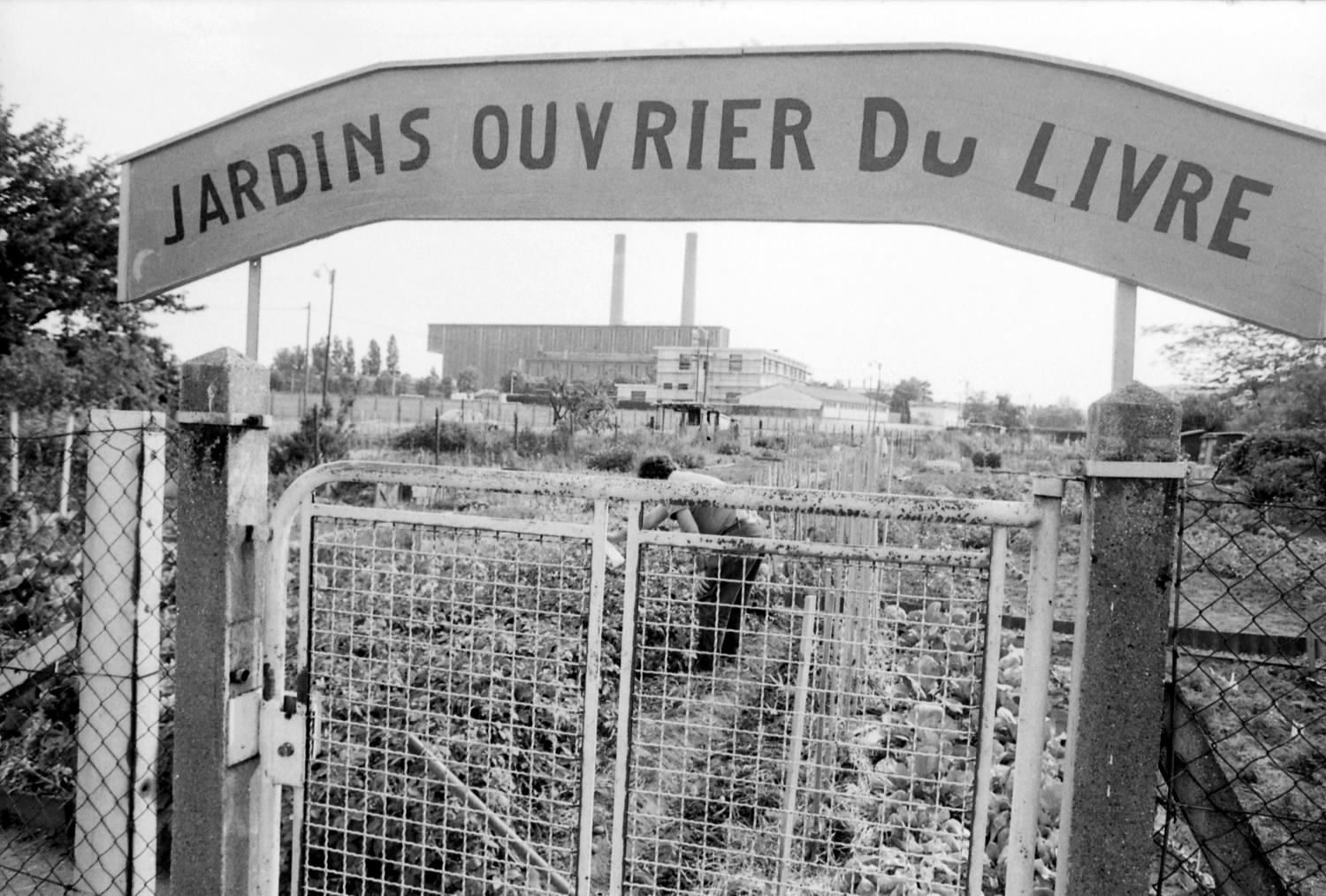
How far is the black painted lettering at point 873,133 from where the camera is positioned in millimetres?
2400

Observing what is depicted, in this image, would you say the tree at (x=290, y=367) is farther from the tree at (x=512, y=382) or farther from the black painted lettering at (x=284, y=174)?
the black painted lettering at (x=284, y=174)

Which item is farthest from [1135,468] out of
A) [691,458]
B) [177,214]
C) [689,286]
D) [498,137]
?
[689,286]

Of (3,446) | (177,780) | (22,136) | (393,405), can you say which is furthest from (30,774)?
(393,405)

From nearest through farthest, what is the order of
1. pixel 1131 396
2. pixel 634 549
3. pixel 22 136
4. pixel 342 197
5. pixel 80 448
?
pixel 1131 396, pixel 634 549, pixel 342 197, pixel 80 448, pixel 22 136

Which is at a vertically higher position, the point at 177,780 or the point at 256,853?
the point at 177,780

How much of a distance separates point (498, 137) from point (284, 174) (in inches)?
31.9

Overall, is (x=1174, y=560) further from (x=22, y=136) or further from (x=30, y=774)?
(x=22, y=136)

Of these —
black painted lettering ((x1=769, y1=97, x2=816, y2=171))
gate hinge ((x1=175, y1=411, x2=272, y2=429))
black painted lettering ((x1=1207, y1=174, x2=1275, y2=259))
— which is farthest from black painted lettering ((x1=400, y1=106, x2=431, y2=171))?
black painted lettering ((x1=1207, y1=174, x2=1275, y2=259))

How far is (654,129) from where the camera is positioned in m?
2.58

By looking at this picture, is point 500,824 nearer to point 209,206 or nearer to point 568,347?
point 209,206

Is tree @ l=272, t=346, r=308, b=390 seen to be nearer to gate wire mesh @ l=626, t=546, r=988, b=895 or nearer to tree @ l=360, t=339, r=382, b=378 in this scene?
tree @ l=360, t=339, r=382, b=378

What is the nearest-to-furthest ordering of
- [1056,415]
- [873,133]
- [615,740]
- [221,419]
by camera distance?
[873,133] → [221,419] → [615,740] → [1056,415]

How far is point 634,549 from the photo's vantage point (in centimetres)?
227

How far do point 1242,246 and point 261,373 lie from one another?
294cm
